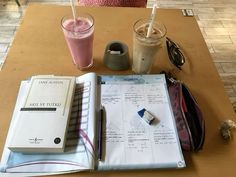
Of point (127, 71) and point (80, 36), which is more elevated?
point (80, 36)

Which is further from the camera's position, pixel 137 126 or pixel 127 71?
pixel 127 71

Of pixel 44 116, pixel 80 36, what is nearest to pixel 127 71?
pixel 80 36

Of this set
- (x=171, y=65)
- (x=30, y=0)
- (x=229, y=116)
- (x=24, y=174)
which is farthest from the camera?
(x=30, y=0)

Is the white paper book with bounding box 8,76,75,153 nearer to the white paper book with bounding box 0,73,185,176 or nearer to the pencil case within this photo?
the white paper book with bounding box 0,73,185,176

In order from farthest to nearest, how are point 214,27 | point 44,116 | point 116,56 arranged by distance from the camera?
point 214,27 → point 116,56 → point 44,116

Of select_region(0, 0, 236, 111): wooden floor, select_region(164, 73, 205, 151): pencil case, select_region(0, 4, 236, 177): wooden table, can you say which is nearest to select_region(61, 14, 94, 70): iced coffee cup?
select_region(0, 4, 236, 177): wooden table

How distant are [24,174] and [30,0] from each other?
1.86 metres

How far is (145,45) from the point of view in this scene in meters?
0.62

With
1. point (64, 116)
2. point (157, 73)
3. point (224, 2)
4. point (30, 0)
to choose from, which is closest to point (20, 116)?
point (64, 116)

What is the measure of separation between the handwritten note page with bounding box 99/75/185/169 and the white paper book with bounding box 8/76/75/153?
4.0 inches

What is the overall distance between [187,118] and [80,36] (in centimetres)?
34

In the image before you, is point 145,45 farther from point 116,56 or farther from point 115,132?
point 115,132

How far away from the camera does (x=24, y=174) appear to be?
0.49 m

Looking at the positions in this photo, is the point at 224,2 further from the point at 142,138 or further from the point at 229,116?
the point at 142,138
